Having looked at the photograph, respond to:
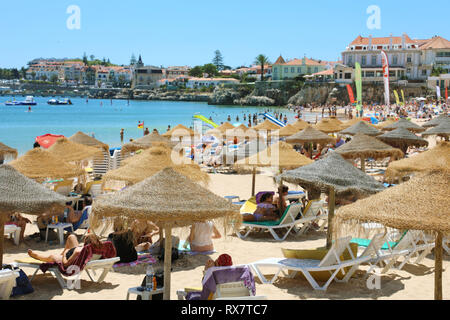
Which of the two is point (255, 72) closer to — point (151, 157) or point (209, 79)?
point (209, 79)

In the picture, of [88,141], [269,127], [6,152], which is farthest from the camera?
[269,127]

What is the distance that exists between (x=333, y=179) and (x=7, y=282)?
438 centimetres

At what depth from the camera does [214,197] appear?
591 cm

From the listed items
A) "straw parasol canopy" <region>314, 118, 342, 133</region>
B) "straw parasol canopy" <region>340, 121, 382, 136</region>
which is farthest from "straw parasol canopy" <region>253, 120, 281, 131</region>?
"straw parasol canopy" <region>340, 121, 382, 136</region>

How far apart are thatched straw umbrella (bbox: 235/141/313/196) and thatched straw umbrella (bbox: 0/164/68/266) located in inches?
209

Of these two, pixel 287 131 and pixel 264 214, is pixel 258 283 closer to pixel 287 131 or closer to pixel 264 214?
pixel 264 214

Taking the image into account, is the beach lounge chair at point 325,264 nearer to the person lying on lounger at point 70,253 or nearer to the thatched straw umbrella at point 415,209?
the thatched straw umbrella at point 415,209

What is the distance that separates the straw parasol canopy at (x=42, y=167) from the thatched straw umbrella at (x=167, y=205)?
426 centimetres

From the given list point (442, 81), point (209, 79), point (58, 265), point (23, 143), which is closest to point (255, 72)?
point (209, 79)

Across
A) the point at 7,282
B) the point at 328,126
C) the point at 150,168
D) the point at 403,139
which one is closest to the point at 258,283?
the point at 7,282

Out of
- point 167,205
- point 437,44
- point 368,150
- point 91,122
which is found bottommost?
point 91,122

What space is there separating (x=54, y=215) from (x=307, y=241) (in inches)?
171

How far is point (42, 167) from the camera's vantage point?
32.7ft

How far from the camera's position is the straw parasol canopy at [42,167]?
9.80m
